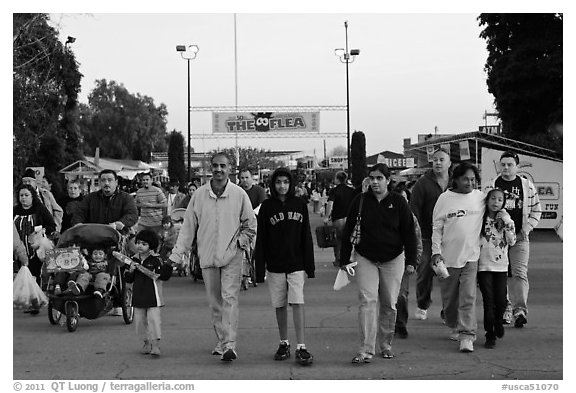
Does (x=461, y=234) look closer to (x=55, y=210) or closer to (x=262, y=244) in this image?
(x=262, y=244)

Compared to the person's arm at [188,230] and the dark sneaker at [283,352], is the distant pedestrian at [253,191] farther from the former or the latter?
the dark sneaker at [283,352]

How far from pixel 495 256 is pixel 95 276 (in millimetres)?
4605

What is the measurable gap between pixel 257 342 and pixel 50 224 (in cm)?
407

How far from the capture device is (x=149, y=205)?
12.5m

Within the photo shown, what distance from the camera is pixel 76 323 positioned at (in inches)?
345

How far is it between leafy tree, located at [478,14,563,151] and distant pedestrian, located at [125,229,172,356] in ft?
79.2

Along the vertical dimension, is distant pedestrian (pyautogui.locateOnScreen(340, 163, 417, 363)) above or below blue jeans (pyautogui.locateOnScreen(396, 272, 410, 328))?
above

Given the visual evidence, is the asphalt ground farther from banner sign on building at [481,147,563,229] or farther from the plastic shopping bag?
banner sign on building at [481,147,563,229]

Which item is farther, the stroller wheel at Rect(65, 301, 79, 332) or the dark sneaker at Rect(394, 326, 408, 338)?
the stroller wheel at Rect(65, 301, 79, 332)

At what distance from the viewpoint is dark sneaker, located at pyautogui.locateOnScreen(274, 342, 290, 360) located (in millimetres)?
7047

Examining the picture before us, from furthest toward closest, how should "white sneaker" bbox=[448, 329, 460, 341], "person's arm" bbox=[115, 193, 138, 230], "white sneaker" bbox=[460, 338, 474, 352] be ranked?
1. "person's arm" bbox=[115, 193, 138, 230]
2. "white sneaker" bbox=[448, 329, 460, 341]
3. "white sneaker" bbox=[460, 338, 474, 352]

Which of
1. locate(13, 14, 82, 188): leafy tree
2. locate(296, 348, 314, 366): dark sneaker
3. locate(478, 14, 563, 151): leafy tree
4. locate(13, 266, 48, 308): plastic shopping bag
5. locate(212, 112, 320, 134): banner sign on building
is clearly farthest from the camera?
locate(212, 112, 320, 134): banner sign on building

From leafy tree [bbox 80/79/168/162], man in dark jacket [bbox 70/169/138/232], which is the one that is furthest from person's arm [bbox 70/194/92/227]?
leafy tree [bbox 80/79/168/162]

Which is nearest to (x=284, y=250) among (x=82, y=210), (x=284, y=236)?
(x=284, y=236)
